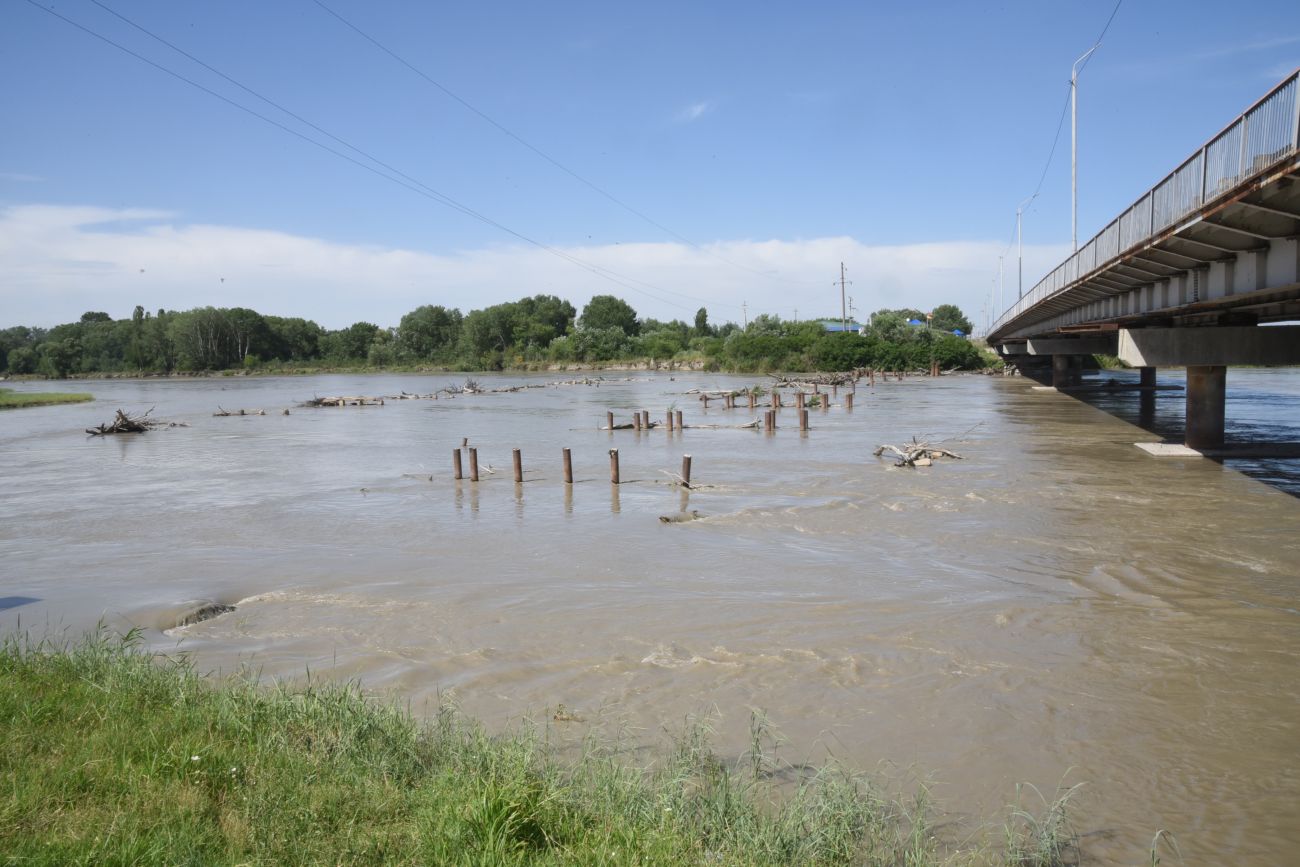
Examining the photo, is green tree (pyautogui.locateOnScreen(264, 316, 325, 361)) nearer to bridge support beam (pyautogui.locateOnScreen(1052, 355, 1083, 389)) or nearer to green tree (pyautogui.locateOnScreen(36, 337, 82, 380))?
green tree (pyautogui.locateOnScreen(36, 337, 82, 380))

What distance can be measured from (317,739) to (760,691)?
4.14 meters

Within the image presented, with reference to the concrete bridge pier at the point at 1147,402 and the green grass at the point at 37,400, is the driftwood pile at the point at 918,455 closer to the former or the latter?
the concrete bridge pier at the point at 1147,402

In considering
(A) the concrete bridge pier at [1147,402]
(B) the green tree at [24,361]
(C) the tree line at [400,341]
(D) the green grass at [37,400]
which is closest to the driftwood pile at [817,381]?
(A) the concrete bridge pier at [1147,402]

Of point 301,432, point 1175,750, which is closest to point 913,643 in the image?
point 1175,750

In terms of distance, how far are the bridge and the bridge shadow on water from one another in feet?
9.34

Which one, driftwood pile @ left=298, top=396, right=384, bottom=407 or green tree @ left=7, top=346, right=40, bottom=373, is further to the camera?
green tree @ left=7, top=346, right=40, bottom=373

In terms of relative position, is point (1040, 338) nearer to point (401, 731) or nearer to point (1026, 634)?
point (1026, 634)

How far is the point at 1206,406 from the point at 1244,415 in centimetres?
1537

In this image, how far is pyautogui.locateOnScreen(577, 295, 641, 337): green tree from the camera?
17762cm

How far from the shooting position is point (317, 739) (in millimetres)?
6684

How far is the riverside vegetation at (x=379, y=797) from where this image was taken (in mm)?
4949

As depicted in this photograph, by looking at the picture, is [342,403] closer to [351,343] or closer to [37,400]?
[37,400]

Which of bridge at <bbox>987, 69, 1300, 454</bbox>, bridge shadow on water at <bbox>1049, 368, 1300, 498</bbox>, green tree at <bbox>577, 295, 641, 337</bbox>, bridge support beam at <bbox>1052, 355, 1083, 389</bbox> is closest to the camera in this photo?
bridge at <bbox>987, 69, 1300, 454</bbox>

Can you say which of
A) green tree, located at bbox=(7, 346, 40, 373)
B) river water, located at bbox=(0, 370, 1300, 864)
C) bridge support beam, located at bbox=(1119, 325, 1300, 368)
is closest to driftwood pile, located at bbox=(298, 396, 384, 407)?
river water, located at bbox=(0, 370, 1300, 864)
